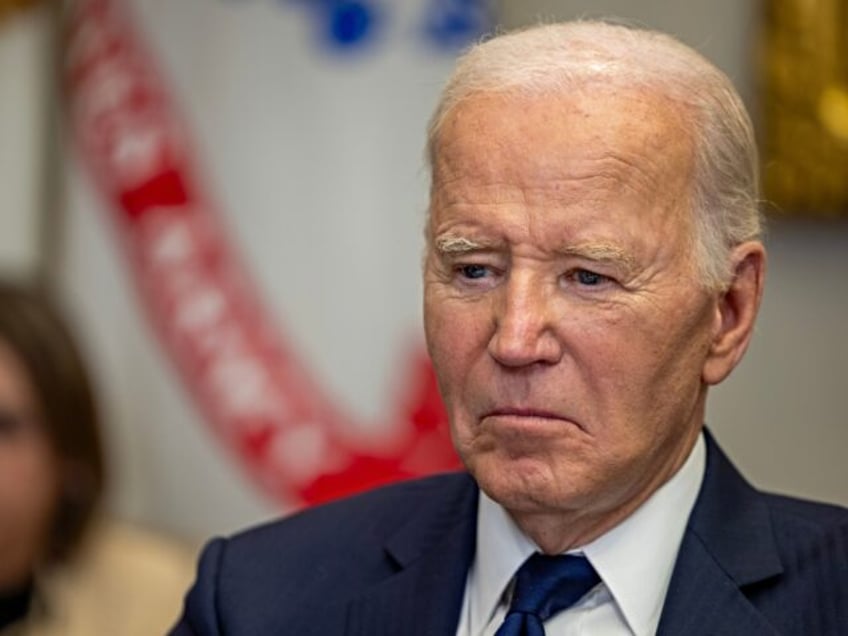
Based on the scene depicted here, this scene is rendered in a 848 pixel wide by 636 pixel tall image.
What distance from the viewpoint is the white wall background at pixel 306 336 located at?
3.72m

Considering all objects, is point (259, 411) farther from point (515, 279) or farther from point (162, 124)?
point (515, 279)

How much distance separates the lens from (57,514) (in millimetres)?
3719

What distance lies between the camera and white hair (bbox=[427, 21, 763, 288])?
1952 millimetres

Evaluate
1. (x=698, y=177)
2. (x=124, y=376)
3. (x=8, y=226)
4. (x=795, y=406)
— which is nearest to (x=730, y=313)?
(x=698, y=177)

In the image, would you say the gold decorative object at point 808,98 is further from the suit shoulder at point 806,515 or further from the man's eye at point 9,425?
the man's eye at point 9,425

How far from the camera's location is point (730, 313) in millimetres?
2066

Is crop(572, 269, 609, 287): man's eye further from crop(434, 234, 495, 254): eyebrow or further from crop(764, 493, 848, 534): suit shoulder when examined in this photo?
crop(764, 493, 848, 534): suit shoulder

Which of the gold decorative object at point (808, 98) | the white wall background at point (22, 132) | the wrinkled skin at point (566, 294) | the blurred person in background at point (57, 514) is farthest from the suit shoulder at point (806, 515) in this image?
the white wall background at point (22, 132)

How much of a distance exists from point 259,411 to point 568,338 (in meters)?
2.08

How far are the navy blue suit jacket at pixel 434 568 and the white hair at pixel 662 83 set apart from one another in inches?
12.1

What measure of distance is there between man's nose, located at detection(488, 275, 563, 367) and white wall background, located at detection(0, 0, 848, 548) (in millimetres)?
1889

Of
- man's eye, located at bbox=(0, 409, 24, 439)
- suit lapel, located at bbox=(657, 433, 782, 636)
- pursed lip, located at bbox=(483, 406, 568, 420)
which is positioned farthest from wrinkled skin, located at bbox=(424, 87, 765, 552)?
man's eye, located at bbox=(0, 409, 24, 439)

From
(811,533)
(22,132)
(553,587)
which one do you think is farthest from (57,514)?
(811,533)

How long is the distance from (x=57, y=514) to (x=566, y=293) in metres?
2.06
